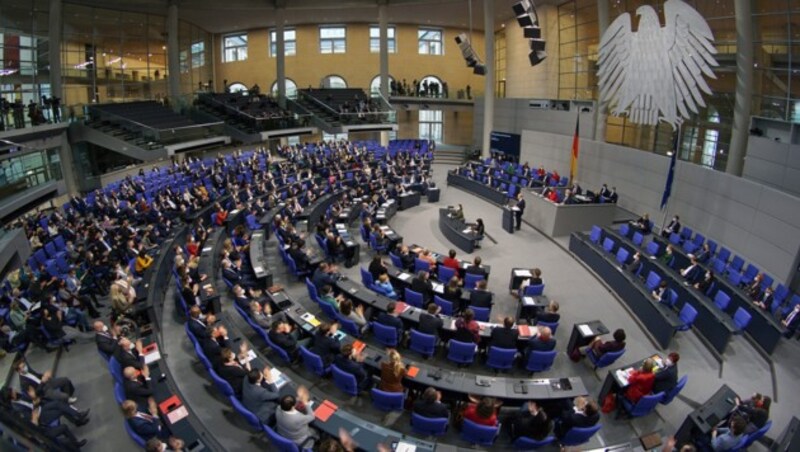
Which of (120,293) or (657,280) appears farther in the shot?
(657,280)

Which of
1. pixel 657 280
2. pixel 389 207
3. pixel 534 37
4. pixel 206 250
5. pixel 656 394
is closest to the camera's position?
pixel 656 394

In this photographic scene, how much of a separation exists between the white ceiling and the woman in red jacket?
22.6 metres

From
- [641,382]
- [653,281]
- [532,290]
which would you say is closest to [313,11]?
[532,290]

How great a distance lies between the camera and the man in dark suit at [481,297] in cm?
945

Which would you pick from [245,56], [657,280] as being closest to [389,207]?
[657,280]

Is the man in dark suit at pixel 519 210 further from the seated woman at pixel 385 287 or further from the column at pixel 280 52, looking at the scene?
the column at pixel 280 52

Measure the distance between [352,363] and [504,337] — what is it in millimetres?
2695

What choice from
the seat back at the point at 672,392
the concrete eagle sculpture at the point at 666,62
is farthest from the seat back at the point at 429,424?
the concrete eagle sculpture at the point at 666,62

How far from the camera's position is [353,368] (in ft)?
23.1

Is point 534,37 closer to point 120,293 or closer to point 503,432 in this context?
point 503,432

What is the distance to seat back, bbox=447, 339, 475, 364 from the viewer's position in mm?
7859

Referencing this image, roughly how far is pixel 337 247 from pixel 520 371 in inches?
255

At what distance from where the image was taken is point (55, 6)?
19234 mm

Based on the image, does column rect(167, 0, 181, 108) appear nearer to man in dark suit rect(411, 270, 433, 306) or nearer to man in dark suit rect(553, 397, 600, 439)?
man in dark suit rect(411, 270, 433, 306)
